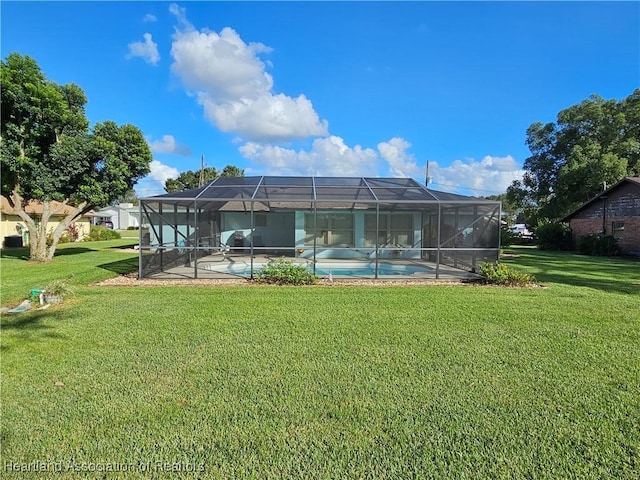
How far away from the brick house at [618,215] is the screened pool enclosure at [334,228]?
12193mm

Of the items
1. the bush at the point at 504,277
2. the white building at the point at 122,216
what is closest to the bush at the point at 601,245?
the bush at the point at 504,277

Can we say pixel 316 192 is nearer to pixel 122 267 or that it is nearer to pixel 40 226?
pixel 122 267

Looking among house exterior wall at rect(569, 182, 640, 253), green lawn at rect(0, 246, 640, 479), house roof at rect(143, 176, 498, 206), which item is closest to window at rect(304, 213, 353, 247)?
house roof at rect(143, 176, 498, 206)

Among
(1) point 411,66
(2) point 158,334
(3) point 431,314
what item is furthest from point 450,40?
(2) point 158,334

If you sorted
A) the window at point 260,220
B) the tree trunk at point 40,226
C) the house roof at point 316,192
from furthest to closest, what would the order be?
the window at point 260,220 → the tree trunk at point 40,226 → the house roof at point 316,192

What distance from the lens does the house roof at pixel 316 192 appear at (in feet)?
31.4

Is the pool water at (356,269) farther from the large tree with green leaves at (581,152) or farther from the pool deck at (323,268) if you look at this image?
the large tree with green leaves at (581,152)

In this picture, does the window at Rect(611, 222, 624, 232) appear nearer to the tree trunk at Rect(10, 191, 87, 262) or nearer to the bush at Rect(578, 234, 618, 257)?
the bush at Rect(578, 234, 618, 257)

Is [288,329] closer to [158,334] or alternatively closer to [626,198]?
[158,334]

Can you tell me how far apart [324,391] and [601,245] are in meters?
20.3

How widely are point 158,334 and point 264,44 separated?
12.0 metres

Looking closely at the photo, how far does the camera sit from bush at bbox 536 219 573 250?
21.4 m

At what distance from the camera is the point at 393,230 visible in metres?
13.6

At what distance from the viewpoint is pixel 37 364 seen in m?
3.71
